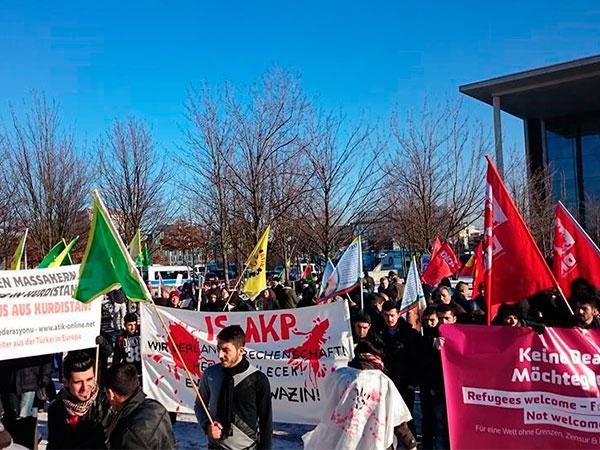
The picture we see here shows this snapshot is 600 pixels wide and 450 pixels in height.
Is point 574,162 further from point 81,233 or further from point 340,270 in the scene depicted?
point 340,270

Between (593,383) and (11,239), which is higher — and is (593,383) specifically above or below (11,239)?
below

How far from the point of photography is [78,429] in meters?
3.45

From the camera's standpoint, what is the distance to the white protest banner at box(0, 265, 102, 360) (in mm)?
6215

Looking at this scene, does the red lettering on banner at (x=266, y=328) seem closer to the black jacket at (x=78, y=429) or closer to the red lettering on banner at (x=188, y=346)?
the red lettering on banner at (x=188, y=346)

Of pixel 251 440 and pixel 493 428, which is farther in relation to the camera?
pixel 493 428

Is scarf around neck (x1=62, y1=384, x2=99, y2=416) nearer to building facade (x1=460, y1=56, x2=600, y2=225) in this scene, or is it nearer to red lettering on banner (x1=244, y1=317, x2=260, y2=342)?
red lettering on banner (x1=244, y1=317, x2=260, y2=342)

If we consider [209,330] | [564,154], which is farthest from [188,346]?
[564,154]

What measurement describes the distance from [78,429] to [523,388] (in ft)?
10.8

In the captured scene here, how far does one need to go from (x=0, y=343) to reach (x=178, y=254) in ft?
195

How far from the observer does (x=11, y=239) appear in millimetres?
20609

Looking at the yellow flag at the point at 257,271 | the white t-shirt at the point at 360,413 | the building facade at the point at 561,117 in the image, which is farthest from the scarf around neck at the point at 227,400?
the building facade at the point at 561,117

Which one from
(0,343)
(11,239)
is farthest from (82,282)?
(11,239)

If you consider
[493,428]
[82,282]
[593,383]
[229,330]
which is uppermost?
[82,282]

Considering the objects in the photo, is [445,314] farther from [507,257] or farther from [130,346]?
[130,346]
